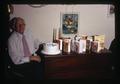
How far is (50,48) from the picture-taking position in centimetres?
103

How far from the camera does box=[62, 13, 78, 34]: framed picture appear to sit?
101 centimetres

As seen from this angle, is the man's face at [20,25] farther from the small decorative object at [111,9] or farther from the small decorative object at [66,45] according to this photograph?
the small decorative object at [111,9]

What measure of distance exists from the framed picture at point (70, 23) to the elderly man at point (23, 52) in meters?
0.17

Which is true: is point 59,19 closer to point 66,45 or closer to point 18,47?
point 66,45

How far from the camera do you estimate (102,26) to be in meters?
1.04

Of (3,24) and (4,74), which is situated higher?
(3,24)

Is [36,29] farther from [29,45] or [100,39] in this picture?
[100,39]

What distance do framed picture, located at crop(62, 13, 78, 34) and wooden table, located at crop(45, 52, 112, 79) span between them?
4.7 inches

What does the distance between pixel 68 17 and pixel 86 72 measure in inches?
11.2

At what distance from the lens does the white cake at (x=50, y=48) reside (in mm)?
1023

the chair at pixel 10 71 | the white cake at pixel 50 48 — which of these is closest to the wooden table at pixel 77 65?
the white cake at pixel 50 48

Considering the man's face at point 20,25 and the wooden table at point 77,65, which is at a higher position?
the man's face at point 20,25

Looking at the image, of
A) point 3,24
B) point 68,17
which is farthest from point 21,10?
point 68,17

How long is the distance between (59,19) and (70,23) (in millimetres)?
59
